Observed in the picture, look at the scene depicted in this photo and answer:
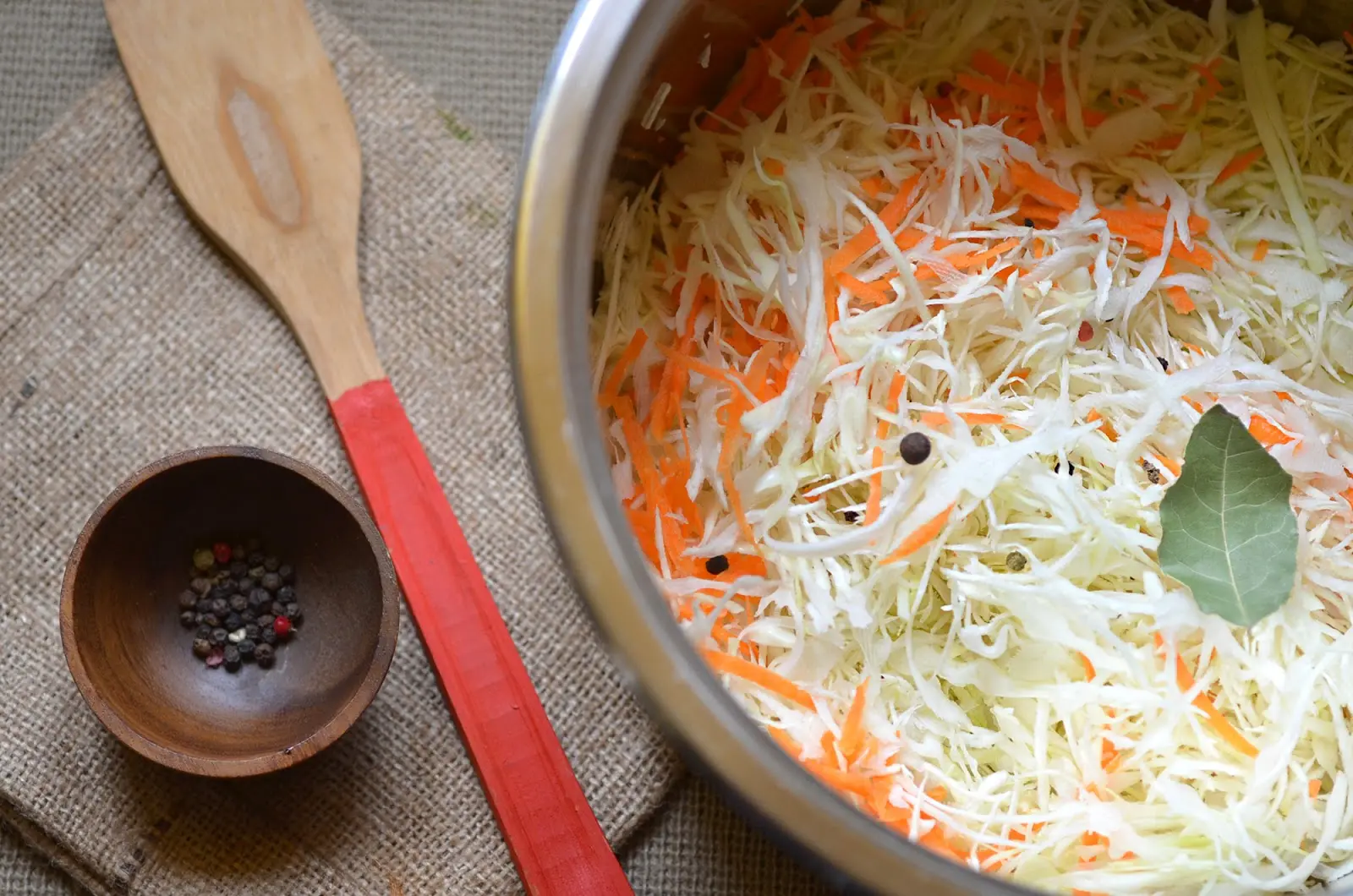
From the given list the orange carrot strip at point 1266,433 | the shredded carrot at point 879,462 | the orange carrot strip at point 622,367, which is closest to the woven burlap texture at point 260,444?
the orange carrot strip at point 622,367

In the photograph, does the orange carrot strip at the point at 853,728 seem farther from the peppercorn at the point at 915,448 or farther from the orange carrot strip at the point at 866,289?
the orange carrot strip at the point at 866,289

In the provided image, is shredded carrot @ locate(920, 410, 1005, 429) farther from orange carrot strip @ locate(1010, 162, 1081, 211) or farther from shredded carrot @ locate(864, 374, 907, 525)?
orange carrot strip @ locate(1010, 162, 1081, 211)

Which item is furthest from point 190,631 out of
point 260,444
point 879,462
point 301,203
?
point 879,462

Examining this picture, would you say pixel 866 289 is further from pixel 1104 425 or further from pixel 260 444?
pixel 260 444

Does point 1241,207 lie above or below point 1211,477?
above

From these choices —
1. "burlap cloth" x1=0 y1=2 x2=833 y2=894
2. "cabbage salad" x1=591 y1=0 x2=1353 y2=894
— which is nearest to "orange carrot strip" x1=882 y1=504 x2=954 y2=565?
"cabbage salad" x1=591 y1=0 x2=1353 y2=894

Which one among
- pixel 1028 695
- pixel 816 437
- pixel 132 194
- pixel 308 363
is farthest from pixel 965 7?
pixel 132 194

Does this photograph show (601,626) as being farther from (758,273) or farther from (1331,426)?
(1331,426)

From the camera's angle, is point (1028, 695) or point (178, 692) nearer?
point (1028, 695)
